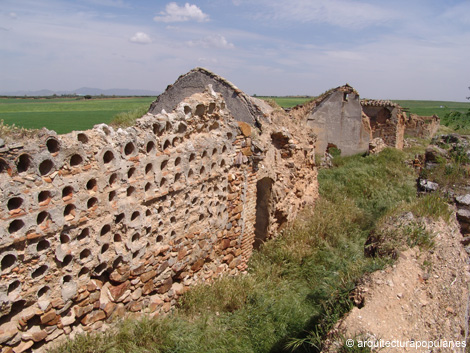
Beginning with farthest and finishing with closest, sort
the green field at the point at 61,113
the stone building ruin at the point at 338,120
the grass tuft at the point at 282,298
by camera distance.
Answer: the green field at the point at 61,113 < the stone building ruin at the point at 338,120 < the grass tuft at the point at 282,298

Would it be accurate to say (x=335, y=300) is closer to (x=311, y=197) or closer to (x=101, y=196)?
(x=101, y=196)

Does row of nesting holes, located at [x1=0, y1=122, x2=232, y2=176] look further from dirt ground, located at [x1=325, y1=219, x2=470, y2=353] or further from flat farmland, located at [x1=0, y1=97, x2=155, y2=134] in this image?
flat farmland, located at [x1=0, y1=97, x2=155, y2=134]

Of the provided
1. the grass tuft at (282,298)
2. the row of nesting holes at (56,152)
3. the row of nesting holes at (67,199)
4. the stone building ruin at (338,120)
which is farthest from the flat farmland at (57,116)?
the stone building ruin at (338,120)

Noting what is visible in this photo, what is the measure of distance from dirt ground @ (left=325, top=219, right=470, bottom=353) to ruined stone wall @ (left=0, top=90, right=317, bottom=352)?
267cm

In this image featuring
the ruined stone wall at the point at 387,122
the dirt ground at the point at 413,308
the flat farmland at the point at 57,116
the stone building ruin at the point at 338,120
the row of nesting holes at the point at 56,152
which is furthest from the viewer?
the flat farmland at the point at 57,116

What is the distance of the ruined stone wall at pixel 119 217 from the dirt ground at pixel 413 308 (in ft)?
8.76

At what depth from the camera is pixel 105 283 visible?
4.18m

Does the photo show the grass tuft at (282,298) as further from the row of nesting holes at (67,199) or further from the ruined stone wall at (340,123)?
the ruined stone wall at (340,123)

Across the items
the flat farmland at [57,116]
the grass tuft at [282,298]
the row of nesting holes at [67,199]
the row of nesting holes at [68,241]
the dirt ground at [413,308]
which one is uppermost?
the flat farmland at [57,116]

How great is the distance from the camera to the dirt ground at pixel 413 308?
301 centimetres

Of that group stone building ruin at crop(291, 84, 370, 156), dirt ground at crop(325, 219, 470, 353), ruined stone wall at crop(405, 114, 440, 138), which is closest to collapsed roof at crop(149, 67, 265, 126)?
dirt ground at crop(325, 219, 470, 353)

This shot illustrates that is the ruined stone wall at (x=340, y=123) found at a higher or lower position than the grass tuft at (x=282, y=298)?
higher

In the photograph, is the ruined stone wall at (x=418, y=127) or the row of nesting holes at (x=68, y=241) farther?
the ruined stone wall at (x=418, y=127)

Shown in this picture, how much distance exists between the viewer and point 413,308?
3.49 m
